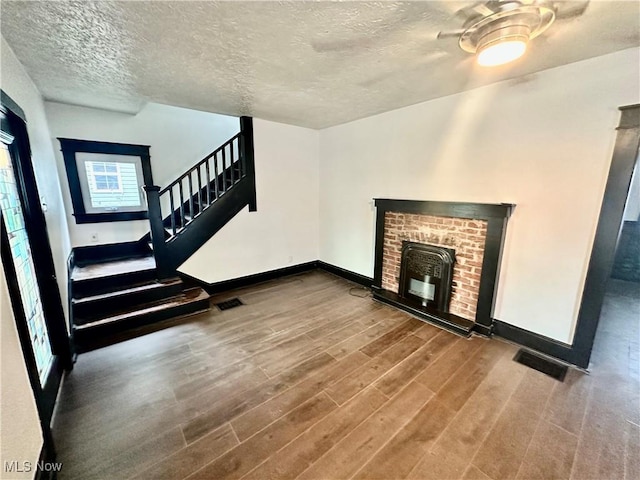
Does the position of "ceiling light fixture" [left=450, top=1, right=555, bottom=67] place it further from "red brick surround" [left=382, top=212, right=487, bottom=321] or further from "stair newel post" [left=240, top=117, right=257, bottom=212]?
"stair newel post" [left=240, top=117, right=257, bottom=212]

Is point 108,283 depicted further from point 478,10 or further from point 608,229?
point 608,229

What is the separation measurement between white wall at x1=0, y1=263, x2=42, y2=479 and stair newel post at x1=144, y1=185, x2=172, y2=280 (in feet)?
6.51

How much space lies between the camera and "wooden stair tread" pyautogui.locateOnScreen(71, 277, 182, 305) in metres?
2.87

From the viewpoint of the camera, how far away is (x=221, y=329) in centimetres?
296

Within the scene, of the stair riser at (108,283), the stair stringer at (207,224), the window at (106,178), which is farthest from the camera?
the window at (106,178)

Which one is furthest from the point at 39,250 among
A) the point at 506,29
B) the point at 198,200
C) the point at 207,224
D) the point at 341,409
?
the point at 506,29

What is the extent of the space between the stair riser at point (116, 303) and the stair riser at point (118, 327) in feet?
0.56

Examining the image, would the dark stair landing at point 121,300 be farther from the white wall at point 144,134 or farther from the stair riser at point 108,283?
the white wall at point 144,134

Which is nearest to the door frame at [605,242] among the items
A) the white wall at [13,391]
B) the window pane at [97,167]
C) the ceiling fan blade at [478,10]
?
the ceiling fan blade at [478,10]

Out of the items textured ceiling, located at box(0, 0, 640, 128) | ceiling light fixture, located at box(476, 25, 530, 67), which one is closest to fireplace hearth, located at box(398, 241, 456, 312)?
textured ceiling, located at box(0, 0, 640, 128)

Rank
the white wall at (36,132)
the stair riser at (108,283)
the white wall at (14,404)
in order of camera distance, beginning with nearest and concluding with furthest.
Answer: the white wall at (14,404), the white wall at (36,132), the stair riser at (108,283)

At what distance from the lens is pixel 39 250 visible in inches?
80.4

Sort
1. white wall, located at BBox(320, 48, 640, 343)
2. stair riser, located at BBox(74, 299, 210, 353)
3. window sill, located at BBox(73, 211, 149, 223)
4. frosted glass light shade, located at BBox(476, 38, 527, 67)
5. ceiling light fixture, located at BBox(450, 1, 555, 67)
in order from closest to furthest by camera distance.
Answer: ceiling light fixture, located at BBox(450, 1, 555, 67) → frosted glass light shade, located at BBox(476, 38, 527, 67) → white wall, located at BBox(320, 48, 640, 343) → stair riser, located at BBox(74, 299, 210, 353) → window sill, located at BBox(73, 211, 149, 223)

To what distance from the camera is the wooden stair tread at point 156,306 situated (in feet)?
9.12
